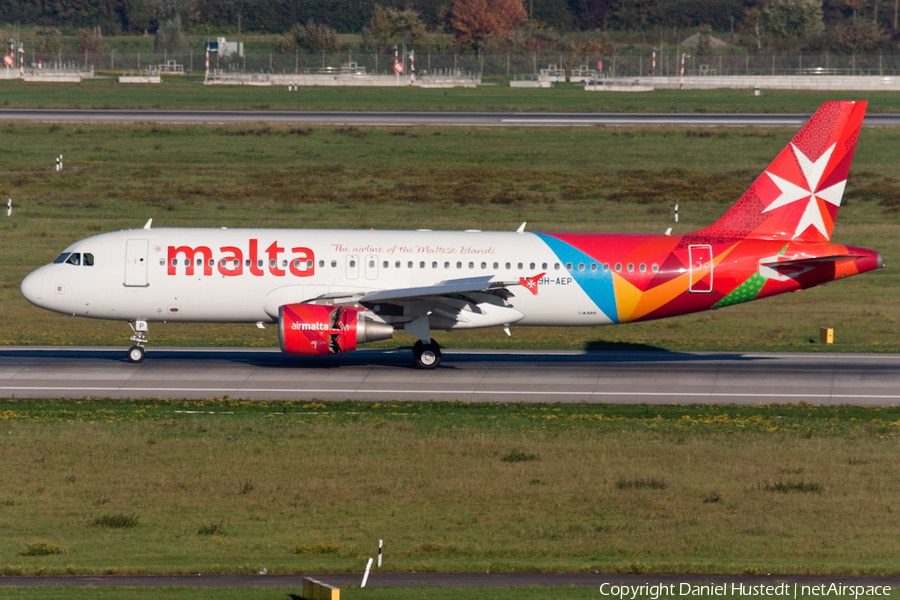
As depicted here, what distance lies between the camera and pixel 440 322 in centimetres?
3769

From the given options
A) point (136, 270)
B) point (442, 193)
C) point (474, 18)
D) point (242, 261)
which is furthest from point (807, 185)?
point (474, 18)

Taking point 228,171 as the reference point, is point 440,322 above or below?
below

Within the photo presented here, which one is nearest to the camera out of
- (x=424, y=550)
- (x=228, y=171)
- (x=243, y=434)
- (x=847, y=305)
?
(x=424, y=550)

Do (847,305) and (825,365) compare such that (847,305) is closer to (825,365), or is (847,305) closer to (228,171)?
(825,365)

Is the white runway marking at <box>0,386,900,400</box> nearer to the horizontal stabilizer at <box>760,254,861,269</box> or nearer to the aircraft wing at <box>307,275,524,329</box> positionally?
the aircraft wing at <box>307,275,524,329</box>

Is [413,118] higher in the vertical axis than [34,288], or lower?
higher

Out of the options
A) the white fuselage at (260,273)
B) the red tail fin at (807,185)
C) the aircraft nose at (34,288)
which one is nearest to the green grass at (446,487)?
the white fuselage at (260,273)

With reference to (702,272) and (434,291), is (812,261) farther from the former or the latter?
(434,291)

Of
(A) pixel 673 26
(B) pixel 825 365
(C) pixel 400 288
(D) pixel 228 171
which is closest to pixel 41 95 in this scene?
(D) pixel 228 171

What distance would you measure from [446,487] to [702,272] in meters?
17.0

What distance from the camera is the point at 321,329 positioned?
1396 inches

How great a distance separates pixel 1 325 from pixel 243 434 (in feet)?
75.0

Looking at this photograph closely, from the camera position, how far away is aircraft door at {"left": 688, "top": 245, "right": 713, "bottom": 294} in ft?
124

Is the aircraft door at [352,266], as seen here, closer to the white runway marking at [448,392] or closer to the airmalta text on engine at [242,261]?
the airmalta text on engine at [242,261]
